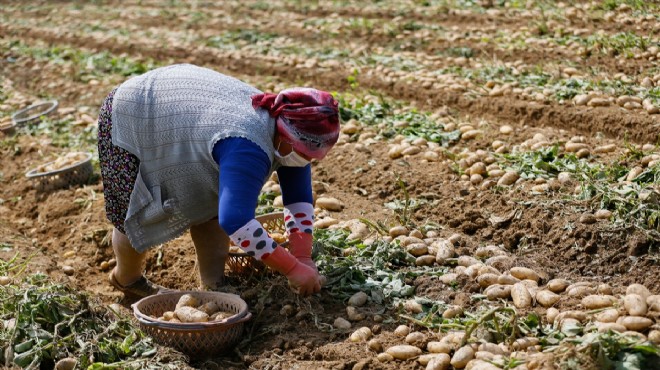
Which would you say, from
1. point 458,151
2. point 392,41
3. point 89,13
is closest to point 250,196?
point 458,151

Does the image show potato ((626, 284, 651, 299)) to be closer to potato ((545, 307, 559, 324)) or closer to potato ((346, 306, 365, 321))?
potato ((545, 307, 559, 324))

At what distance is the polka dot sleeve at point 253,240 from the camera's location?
3064mm

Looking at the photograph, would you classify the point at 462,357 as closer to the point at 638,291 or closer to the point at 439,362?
the point at 439,362

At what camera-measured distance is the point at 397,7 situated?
28.8 feet

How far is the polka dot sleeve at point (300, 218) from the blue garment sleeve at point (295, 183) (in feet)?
0.08

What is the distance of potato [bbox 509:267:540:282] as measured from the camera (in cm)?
339

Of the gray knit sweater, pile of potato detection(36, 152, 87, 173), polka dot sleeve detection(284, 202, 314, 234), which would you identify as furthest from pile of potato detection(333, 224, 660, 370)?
pile of potato detection(36, 152, 87, 173)

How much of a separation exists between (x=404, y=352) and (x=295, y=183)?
33.9 inches

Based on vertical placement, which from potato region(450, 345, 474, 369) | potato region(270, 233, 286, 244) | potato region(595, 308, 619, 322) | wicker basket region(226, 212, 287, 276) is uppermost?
potato region(595, 308, 619, 322)

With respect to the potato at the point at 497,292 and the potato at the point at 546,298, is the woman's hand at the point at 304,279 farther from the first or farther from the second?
the potato at the point at 546,298

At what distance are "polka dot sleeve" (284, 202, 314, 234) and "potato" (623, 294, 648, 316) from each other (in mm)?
1224

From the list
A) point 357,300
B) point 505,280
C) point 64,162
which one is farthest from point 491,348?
point 64,162

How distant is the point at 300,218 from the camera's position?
11.4 feet

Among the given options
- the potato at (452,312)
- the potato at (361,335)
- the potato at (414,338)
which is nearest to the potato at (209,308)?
the potato at (361,335)
